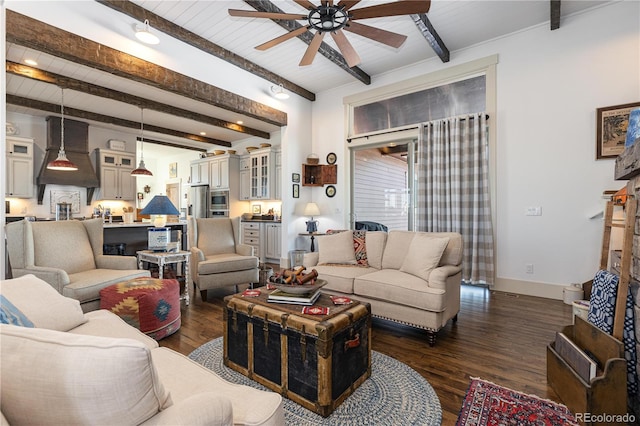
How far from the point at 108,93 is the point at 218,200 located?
3526 mm

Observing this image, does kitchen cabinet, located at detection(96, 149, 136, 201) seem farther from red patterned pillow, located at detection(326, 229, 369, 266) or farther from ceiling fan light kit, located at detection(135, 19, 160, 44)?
red patterned pillow, located at detection(326, 229, 369, 266)

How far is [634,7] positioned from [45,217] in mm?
9744

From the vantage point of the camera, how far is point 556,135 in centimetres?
380

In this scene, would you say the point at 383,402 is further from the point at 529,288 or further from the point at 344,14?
the point at 529,288

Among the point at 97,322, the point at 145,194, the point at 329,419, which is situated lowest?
the point at 329,419

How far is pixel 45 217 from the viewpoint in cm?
629

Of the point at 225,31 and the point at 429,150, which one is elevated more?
the point at 225,31

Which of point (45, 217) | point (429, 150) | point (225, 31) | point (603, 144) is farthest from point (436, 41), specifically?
point (45, 217)

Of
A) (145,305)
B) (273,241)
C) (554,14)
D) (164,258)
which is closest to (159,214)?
(164,258)

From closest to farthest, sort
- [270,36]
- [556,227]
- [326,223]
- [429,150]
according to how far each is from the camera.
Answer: [556,227] → [270,36] → [429,150] → [326,223]

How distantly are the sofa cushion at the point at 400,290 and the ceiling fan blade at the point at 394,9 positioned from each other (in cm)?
222

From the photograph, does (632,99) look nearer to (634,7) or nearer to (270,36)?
(634,7)

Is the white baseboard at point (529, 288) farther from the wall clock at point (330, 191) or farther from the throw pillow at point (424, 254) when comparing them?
Result: the wall clock at point (330, 191)

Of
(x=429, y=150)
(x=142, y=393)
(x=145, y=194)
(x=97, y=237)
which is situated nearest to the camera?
(x=142, y=393)
